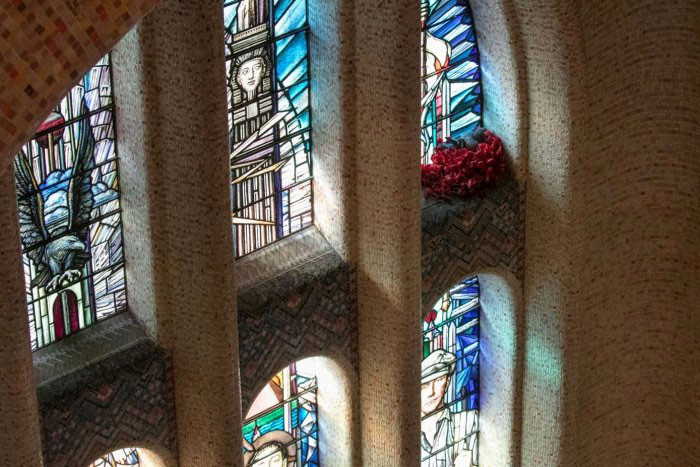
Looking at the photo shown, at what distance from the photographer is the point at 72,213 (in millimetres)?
12484

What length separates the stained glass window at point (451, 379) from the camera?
16094 millimetres

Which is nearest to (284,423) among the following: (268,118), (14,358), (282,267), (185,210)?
(282,267)

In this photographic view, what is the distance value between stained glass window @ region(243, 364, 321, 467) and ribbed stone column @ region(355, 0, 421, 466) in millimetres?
580

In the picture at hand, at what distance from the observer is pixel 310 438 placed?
1527cm

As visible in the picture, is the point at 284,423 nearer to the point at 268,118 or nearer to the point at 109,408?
the point at 109,408

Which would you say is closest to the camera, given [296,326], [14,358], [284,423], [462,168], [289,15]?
[14,358]

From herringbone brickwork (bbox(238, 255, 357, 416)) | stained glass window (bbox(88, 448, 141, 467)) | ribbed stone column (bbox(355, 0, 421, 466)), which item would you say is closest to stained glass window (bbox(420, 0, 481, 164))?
ribbed stone column (bbox(355, 0, 421, 466))

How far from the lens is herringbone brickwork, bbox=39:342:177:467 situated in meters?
12.3

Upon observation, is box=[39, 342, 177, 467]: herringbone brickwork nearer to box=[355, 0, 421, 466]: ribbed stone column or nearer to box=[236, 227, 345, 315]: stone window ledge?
box=[236, 227, 345, 315]: stone window ledge

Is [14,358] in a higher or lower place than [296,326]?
lower

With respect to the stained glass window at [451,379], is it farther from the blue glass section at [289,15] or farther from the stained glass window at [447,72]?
the blue glass section at [289,15]

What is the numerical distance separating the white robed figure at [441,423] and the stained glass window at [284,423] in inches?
59.5

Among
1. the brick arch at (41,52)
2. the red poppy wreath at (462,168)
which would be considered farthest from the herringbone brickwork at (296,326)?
the brick arch at (41,52)

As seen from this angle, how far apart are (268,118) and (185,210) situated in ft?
Result: 5.91
